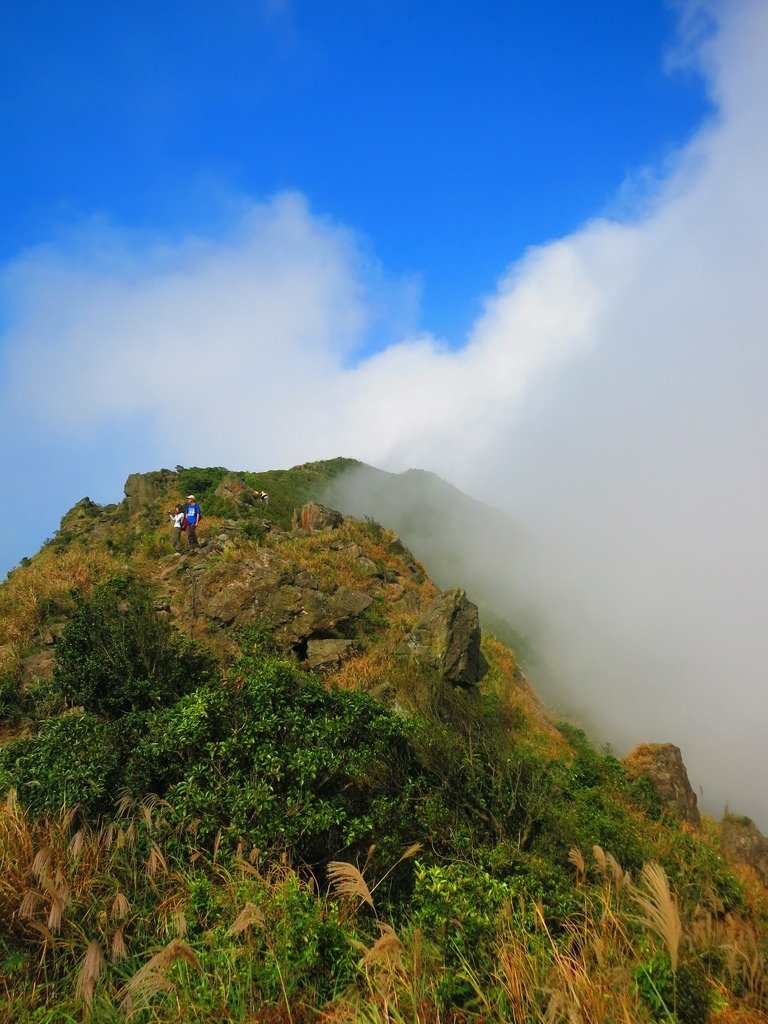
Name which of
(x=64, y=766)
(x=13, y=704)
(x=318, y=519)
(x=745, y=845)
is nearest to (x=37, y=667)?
(x=13, y=704)

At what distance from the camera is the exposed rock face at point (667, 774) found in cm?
1403

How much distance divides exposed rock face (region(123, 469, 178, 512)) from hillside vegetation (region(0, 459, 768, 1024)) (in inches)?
891

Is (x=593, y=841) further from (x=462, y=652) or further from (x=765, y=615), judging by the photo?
(x=765, y=615)

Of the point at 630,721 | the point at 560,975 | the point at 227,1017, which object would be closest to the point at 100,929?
the point at 227,1017

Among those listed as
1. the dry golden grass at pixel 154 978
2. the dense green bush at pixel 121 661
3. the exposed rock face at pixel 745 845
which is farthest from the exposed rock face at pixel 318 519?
the dry golden grass at pixel 154 978

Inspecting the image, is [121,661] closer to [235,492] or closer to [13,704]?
[13,704]

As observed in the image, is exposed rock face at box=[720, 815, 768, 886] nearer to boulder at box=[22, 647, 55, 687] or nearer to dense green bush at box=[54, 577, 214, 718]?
dense green bush at box=[54, 577, 214, 718]

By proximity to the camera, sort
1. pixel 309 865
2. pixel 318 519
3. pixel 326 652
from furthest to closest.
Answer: pixel 318 519 → pixel 326 652 → pixel 309 865

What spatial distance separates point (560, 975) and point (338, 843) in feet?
9.52

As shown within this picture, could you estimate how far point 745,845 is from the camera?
14.6 meters

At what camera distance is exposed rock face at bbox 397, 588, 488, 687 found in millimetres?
13164

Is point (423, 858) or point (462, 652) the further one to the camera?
point (462, 652)

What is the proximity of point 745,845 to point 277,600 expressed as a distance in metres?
13.8

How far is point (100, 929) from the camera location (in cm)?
457
